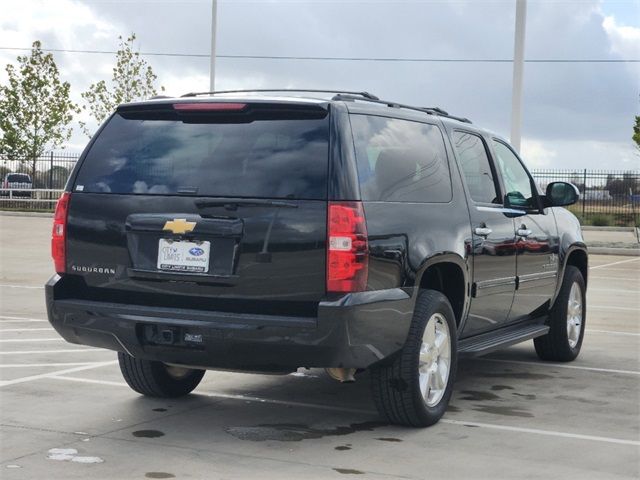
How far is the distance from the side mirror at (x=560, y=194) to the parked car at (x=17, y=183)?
132 ft

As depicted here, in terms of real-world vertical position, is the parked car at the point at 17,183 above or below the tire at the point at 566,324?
above

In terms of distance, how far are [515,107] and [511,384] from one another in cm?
1543

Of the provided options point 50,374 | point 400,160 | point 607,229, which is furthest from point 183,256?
point 607,229

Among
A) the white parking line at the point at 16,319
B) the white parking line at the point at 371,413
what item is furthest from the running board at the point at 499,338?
the white parking line at the point at 16,319

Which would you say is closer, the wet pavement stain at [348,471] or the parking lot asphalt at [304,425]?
the wet pavement stain at [348,471]

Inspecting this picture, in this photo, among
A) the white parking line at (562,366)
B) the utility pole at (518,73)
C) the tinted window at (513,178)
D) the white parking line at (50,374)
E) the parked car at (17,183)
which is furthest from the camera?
the parked car at (17,183)

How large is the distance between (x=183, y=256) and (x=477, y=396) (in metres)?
2.75

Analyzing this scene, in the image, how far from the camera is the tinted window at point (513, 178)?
27.1 feet

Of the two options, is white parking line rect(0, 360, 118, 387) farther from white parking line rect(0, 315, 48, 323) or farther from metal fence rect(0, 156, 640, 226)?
metal fence rect(0, 156, 640, 226)

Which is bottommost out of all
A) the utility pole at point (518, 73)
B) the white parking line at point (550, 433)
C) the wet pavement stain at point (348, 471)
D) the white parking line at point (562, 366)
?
the wet pavement stain at point (348, 471)

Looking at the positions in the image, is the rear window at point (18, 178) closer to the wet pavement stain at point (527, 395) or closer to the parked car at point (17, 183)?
the parked car at point (17, 183)

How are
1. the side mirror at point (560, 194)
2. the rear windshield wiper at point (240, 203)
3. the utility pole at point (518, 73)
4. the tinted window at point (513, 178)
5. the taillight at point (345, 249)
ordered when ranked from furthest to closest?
the utility pole at point (518, 73)
the side mirror at point (560, 194)
the tinted window at point (513, 178)
the rear windshield wiper at point (240, 203)
the taillight at point (345, 249)

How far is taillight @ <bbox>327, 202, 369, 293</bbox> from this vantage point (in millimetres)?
5746

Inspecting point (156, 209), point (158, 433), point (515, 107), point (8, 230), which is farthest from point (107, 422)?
point (8, 230)
